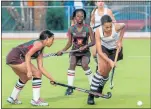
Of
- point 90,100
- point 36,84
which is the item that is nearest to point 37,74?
point 36,84

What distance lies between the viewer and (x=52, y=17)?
70.6ft

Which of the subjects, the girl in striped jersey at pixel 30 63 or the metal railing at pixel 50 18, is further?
the metal railing at pixel 50 18

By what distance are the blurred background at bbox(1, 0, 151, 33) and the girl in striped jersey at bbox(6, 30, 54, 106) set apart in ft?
43.6

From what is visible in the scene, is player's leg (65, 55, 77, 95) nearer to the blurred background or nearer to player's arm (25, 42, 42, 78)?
player's arm (25, 42, 42, 78)

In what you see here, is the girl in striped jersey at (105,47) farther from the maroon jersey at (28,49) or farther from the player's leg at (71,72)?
the maroon jersey at (28,49)

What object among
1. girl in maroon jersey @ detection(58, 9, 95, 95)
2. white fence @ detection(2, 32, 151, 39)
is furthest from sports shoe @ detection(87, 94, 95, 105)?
white fence @ detection(2, 32, 151, 39)

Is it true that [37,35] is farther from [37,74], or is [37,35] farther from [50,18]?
[37,74]

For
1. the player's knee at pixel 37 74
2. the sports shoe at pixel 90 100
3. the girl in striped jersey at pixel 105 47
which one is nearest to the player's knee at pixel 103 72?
the girl in striped jersey at pixel 105 47

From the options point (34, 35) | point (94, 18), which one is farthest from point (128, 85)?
point (34, 35)

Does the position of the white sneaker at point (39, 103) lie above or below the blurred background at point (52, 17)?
below

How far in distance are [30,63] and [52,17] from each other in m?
13.6

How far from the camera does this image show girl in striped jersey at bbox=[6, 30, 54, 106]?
7.98 m

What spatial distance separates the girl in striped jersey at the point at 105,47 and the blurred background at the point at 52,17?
12865 millimetres

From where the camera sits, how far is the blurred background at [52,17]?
2150cm
